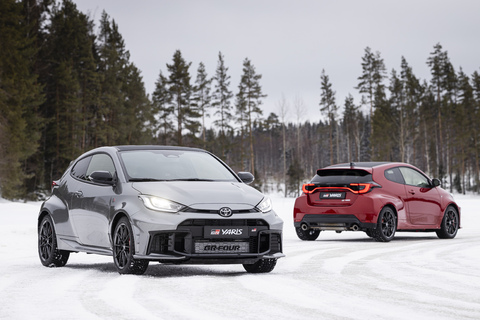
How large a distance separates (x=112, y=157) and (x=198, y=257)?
2.27m

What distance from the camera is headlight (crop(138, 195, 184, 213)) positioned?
845 centimetres

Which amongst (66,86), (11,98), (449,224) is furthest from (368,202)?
(66,86)

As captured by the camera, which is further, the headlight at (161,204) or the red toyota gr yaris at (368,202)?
the red toyota gr yaris at (368,202)

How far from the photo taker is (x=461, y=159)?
90.6 metres

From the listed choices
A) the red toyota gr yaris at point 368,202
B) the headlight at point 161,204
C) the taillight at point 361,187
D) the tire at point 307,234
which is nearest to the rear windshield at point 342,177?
A: the red toyota gr yaris at point 368,202

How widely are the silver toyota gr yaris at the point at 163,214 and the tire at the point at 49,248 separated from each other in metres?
0.02

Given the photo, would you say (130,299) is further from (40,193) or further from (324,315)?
(40,193)

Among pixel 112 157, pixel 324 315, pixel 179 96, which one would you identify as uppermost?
pixel 179 96

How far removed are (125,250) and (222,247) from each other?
123 cm

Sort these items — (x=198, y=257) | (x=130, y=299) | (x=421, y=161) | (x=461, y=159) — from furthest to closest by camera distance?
1. (x=421, y=161)
2. (x=461, y=159)
3. (x=198, y=257)
4. (x=130, y=299)

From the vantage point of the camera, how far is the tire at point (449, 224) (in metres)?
17.0

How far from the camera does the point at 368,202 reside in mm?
14969

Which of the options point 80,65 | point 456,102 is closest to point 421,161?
point 456,102

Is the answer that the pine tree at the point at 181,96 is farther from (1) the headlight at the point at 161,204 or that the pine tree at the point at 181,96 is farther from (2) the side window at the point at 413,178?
(1) the headlight at the point at 161,204
